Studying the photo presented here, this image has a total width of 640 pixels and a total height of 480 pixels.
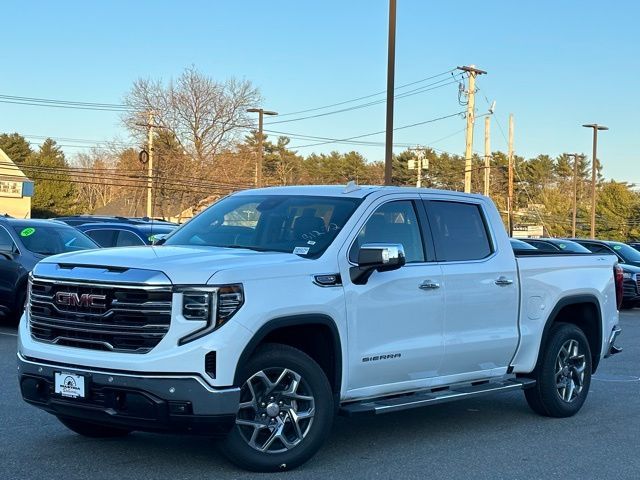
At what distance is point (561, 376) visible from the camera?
8383mm

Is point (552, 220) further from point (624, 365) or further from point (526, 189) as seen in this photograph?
point (624, 365)

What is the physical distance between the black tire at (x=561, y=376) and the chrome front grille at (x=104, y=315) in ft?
13.4

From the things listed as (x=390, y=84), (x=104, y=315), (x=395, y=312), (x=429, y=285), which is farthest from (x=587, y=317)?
(x=390, y=84)

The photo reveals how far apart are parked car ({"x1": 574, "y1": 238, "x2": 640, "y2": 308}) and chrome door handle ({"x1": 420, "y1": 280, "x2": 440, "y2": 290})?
13.3 metres

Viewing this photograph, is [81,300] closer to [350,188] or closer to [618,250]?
[350,188]

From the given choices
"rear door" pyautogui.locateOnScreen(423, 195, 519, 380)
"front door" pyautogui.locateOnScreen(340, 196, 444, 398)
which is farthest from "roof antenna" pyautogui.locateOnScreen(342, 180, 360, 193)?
"rear door" pyautogui.locateOnScreen(423, 195, 519, 380)

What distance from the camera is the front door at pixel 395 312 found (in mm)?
6293

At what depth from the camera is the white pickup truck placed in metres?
5.43

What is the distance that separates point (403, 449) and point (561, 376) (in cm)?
231

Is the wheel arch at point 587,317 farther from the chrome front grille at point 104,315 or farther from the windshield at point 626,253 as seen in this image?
the windshield at point 626,253

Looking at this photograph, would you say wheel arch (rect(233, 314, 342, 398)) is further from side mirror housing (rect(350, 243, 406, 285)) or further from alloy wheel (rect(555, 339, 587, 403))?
alloy wheel (rect(555, 339, 587, 403))

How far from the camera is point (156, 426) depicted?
543 cm

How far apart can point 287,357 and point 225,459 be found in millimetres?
911

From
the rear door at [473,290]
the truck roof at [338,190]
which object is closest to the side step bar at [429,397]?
the rear door at [473,290]
